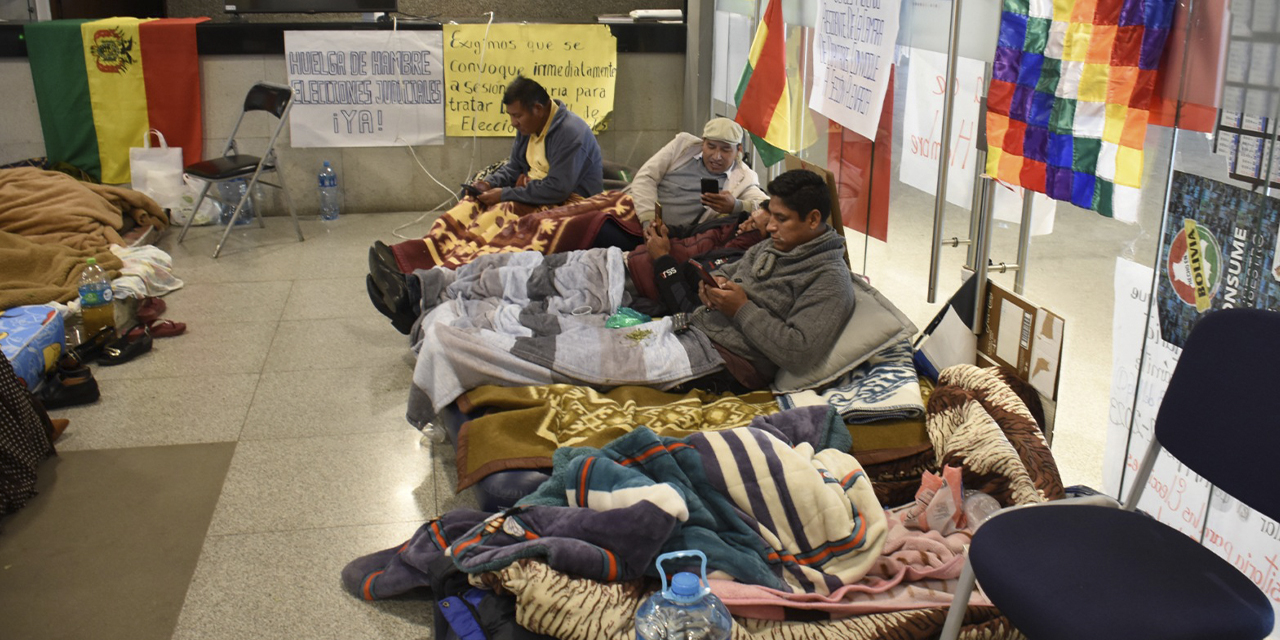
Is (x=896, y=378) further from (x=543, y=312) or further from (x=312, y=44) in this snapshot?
(x=312, y=44)

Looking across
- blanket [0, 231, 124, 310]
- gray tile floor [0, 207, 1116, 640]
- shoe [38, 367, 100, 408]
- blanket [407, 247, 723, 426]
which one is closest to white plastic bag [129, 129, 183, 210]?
blanket [0, 231, 124, 310]

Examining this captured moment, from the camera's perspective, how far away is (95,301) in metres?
4.15

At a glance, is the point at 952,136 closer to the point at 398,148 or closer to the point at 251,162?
the point at 251,162

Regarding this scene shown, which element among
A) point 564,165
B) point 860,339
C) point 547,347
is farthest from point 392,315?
point 860,339

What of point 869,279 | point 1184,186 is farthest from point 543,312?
point 1184,186

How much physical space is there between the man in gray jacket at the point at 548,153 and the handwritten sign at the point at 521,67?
1534 mm

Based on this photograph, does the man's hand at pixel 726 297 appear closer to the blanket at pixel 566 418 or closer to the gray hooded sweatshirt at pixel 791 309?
the gray hooded sweatshirt at pixel 791 309

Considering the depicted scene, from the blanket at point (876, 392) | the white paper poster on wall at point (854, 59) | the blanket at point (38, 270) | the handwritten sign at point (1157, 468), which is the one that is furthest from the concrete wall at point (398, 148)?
the handwritten sign at point (1157, 468)

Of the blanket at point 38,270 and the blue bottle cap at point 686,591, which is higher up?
the blue bottle cap at point 686,591

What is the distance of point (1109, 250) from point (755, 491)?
103 cm

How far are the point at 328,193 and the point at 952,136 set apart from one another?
4421 millimetres

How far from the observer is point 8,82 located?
19.9 feet

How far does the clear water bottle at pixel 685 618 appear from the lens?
76.5 inches

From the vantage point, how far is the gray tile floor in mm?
2580
